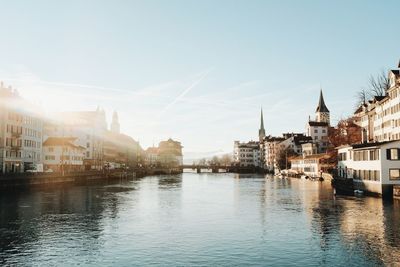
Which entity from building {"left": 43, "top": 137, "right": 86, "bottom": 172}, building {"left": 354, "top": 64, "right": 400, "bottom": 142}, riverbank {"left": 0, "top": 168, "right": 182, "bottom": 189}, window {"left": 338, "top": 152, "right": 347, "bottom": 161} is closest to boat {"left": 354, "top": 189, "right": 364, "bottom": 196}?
window {"left": 338, "top": 152, "right": 347, "bottom": 161}

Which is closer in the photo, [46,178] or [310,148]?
[46,178]

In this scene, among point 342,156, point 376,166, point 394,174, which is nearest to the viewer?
point 394,174

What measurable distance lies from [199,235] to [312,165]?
121667 millimetres

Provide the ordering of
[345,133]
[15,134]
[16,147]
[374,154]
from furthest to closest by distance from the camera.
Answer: [345,133], [16,147], [15,134], [374,154]

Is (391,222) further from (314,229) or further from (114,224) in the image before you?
(114,224)

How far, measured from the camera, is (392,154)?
63.3 meters

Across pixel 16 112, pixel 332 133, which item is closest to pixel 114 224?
pixel 16 112

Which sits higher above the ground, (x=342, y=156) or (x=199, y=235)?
(x=342, y=156)

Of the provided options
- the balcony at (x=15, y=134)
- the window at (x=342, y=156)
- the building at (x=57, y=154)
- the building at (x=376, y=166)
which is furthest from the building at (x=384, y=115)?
the building at (x=57, y=154)

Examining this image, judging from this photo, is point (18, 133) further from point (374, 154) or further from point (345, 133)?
point (345, 133)

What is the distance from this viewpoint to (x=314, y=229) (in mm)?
38312

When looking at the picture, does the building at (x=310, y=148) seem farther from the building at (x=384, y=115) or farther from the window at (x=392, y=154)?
the window at (x=392, y=154)

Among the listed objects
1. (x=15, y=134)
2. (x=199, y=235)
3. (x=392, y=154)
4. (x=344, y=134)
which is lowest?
(x=199, y=235)

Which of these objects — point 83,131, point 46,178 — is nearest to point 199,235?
point 46,178
